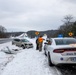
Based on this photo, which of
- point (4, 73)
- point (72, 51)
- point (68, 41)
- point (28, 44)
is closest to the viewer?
point (4, 73)

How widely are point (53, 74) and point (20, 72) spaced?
4.53ft

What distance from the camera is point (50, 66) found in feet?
43.6

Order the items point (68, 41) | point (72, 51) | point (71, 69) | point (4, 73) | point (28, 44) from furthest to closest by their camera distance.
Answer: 1. point (28, 44)
2. point (68, 41)
3. point (71, 69)
4. point (72, 51)
5. point (4, 73)

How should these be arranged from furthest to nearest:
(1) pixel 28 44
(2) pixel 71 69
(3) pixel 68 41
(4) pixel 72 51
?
(1) pixel 28 44, (3) pixel 68 41, (2) pixel 71 69, (4) pixel 72 51

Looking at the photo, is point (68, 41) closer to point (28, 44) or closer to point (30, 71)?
point (30, 71)

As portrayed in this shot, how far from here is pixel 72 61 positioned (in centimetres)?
1159

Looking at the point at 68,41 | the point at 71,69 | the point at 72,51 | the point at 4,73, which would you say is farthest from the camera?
the point at 68,41

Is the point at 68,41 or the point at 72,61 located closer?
the point at 72,61

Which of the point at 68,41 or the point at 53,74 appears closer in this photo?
the point at 53,74

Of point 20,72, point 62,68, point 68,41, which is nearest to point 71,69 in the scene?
point 62,68

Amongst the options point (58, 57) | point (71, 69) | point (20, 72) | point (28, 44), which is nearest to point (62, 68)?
point (71, 69)

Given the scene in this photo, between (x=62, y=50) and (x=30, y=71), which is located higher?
(x=62, y=50)

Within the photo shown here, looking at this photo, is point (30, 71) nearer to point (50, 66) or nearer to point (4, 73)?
point (4, 73)

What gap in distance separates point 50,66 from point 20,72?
2467 mm
